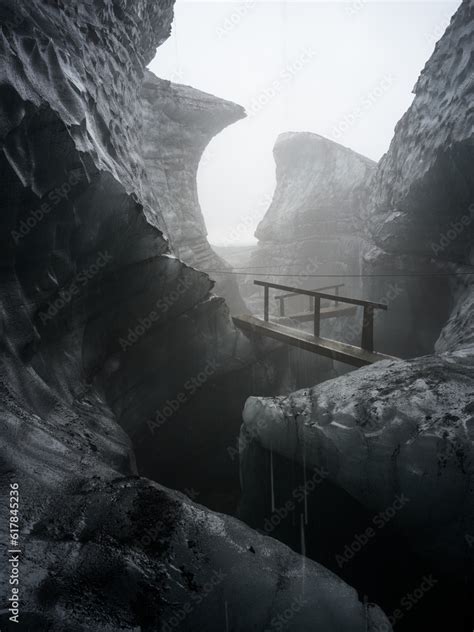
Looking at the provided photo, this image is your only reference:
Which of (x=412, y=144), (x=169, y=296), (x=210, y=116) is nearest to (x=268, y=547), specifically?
(x=169, y=296)

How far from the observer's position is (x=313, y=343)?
7113 millimetres

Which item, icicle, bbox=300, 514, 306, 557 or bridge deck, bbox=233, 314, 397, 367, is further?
bridge deck, bbox=233, 314, 397, 367

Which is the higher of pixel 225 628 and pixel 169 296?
pixel 169 296

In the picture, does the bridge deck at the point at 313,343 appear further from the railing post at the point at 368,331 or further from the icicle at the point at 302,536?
the icicle at the point at 302,536

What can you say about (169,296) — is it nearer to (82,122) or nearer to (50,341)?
(50,341)

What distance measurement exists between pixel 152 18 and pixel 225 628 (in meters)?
9.94

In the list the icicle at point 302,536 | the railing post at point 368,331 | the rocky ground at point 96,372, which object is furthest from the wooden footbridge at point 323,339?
the icicle at point 302,536

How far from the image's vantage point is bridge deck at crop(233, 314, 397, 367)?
20.6 feet

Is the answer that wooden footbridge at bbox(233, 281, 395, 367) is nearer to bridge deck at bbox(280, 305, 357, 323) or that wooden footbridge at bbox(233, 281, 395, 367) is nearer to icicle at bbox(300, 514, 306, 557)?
bridge deck at bbox(280, 305, 357, 323)

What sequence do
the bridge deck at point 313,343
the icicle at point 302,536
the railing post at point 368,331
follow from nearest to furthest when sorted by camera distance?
the icicle at point 302,536 → the bridge deck at point 313,343 → the railing post at point 368,331

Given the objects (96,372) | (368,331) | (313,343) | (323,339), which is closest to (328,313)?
(323,339)

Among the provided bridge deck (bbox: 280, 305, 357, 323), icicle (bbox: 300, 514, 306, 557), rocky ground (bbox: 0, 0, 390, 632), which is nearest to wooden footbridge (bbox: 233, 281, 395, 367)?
bridge deck (bbox: 280, 305, 357, 323)

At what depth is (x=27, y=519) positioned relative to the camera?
182cm

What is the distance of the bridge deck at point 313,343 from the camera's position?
20.6 feet
